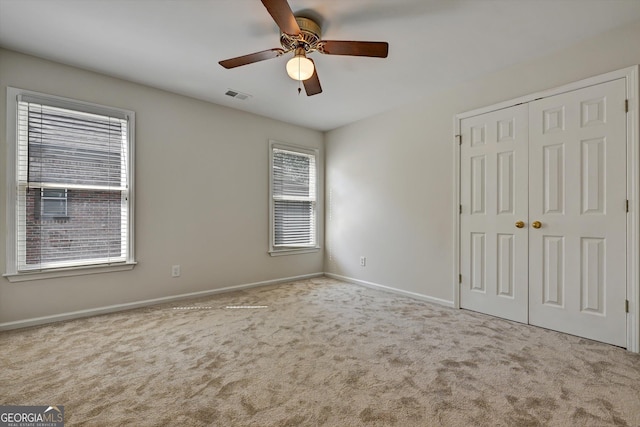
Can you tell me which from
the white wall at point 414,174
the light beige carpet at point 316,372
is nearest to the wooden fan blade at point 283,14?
the white wall at point 414,174

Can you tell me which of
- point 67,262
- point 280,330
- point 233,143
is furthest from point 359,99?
point 67,262

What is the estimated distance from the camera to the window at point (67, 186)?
270 centimetres

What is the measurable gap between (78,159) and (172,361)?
2296 millimetres

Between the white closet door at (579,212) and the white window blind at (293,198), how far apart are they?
10.2 feet

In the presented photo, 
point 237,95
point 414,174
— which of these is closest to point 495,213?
point 414,174

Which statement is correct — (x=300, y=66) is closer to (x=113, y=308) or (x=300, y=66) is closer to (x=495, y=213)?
(x=495, y=213)

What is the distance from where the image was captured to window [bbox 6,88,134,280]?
2.70 meters

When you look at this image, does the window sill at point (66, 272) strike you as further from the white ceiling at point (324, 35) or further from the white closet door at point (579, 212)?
the white closet door at point (579, 212)

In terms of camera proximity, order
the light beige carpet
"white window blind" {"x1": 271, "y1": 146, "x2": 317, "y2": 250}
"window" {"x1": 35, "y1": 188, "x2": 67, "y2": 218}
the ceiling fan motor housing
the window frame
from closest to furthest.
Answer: the light beige carpet < the ceiling fan motor housing < "window" {"x1": 35, "y1": 188, "x2": 67, "y2": 218} < the window frame < "white window blind" {"x1": 271, "y1": 146, "x2": 317, "y2": 250}

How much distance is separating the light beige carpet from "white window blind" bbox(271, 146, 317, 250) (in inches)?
70.0

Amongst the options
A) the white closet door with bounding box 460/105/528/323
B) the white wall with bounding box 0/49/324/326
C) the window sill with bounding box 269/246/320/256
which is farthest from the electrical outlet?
the white closet door with bounding box 460/105/528/323

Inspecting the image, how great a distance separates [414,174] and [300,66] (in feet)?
7.00

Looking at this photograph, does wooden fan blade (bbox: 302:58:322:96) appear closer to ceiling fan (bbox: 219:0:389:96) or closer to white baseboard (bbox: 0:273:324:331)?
ceiling fan (bbox: 219:0:389:96)

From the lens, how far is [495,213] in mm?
3047
